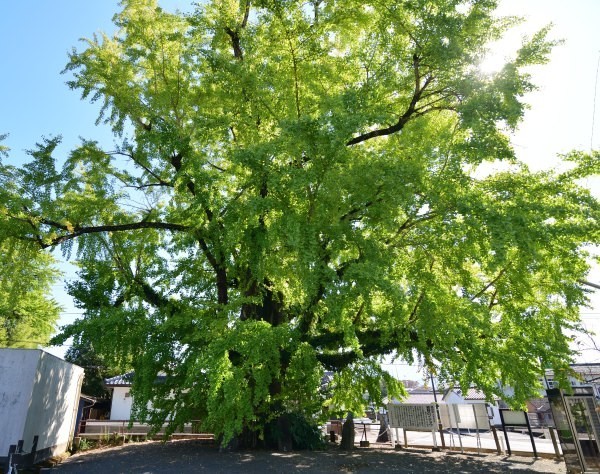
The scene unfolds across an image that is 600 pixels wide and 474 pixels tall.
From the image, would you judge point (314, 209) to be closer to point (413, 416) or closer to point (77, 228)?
point (77, 228)

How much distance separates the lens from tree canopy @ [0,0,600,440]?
7.28 metres

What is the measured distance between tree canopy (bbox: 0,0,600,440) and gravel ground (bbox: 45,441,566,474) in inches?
52.8

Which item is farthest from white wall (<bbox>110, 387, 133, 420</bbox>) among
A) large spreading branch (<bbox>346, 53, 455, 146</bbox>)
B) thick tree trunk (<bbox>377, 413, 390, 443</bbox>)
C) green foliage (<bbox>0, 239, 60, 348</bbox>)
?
large spreading branch (<bbox>346, 53, 455, 146</bbox>)

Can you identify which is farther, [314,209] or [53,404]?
[53,404]

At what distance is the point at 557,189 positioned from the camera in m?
7.64

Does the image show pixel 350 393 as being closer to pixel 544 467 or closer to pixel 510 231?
pixel 544 467

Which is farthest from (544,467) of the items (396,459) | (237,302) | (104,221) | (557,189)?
(104,221)

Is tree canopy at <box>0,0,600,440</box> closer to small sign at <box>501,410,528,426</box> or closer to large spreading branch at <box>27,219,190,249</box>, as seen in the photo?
large spreading branch at <box>27,219,190,249</box>

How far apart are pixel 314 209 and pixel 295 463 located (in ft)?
20.4

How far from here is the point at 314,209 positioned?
7.88 meters

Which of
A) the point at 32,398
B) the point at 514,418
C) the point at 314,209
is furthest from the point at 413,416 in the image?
the point at 32,398

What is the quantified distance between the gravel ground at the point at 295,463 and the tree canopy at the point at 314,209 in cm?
134

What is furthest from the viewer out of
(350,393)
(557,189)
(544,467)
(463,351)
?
(350,393)

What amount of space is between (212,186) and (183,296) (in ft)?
13.3
